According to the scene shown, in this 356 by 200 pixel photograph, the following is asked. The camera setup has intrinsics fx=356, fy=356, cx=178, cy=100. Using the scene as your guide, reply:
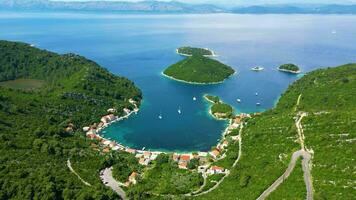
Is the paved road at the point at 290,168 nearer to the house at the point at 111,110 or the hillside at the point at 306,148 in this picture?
the hillside at the point at 306,148

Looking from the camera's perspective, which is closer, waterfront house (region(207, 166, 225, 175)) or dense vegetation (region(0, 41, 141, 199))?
dense vegetation (region(0, 41, 141, 199))

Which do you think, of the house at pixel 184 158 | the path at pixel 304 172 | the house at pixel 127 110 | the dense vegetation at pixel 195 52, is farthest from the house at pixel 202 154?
the dense vegetation at pixel 195 52

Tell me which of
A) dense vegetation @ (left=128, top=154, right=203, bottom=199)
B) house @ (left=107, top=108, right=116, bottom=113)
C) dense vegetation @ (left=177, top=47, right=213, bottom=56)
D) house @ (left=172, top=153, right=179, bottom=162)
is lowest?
dense vegetation @ (left=177, top=47, right=213, bottom=56)

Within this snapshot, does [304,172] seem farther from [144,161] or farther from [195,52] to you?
[195,52]

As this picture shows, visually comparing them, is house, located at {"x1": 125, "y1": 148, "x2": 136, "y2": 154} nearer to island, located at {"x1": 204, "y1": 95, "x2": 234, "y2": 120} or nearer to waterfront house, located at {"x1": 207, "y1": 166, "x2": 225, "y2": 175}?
waterfront house, located at {"x1": 207, "y1": 166, "x2": 225, "y2": 175}

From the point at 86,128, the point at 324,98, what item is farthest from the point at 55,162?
the point at 324,98

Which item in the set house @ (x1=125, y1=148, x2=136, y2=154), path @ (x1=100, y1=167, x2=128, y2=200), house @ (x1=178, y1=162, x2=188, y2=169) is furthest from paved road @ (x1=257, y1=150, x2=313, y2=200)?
house @ (x1=125, y1=148, x2=136, y2=154)
